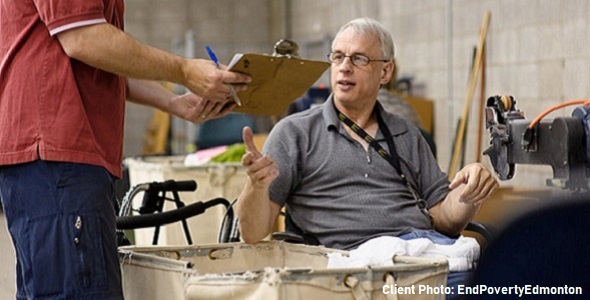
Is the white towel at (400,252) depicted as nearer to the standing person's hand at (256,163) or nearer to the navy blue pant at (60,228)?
the standing person's hand at (256,163)

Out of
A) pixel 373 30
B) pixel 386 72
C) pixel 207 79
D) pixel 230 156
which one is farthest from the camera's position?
pixel 230 156

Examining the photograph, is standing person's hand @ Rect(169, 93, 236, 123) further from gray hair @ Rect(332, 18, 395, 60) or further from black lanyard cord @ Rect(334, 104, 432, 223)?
gray hair @ Rect(332, 18, 395, 60)

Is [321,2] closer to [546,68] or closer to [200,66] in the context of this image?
[546,68]

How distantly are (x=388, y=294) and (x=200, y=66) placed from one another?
638 mm

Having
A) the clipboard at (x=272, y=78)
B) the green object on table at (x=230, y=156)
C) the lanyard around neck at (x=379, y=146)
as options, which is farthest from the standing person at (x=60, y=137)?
the green object on table at (x=230, y=156)

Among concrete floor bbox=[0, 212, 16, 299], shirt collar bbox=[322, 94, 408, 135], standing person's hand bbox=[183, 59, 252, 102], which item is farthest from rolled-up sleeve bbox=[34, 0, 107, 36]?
shirt collar bbox=[322, 94, 408, 135]

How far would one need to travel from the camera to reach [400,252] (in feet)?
8.27

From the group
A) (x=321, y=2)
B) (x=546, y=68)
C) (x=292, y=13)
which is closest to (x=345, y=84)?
(x=546, y=68)

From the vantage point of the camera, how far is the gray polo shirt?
292 cm

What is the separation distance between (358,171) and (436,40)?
3673mm

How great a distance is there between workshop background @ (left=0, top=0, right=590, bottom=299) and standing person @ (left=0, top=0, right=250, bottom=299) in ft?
2.49

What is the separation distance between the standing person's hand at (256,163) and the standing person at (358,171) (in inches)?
8.8

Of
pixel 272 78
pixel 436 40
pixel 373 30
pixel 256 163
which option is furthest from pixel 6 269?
pixel 436 40

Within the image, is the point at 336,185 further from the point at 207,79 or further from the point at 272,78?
the point at 207,79
